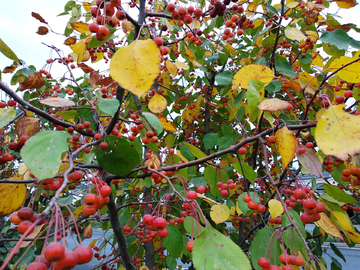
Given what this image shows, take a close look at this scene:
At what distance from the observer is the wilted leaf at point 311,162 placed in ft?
2.59

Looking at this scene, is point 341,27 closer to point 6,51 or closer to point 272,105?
point 272,105

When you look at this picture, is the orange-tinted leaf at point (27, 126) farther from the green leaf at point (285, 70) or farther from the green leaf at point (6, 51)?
the green leaf at point (285, 70)

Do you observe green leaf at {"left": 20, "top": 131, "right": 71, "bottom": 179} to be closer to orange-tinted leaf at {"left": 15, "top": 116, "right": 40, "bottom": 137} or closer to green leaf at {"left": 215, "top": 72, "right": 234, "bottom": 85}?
orange-tinted leaf at {"left": 15, "top": 116, "right": 40, "bottom": 137}

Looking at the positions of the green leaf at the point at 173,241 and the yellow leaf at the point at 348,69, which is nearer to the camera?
the yellow leaf at the point at 348,69

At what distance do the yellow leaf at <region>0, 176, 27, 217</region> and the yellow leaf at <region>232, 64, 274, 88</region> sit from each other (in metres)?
0.94

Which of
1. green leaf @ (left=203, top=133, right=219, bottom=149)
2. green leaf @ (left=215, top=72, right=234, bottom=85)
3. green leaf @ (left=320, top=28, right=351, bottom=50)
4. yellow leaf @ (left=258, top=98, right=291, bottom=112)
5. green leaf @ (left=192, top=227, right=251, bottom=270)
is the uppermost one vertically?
yellow leaf @ (left=258, top=98, right=291, bottom=112)

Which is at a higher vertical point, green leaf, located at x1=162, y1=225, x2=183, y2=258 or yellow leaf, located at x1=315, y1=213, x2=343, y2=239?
yellow leaf, located at x1=315, y1=213, x2=343, y2=239

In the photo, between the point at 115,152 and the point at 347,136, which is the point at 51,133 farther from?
the point at 347,136

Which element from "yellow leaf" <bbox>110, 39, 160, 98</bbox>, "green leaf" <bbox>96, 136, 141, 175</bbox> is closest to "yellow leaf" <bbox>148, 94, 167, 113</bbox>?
"green leaf" <bbox>96, 136, 141, 175</bbox>

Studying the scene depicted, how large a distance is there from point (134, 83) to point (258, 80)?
1.88ft

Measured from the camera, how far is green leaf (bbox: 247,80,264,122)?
79 centimetres

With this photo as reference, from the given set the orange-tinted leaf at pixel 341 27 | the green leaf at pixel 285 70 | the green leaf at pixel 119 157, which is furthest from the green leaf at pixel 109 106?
the orange-tinted leaf at pixel 341 27

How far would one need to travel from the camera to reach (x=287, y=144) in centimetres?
73

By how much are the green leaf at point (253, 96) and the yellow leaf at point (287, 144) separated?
0.41 ft
